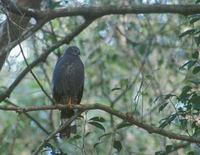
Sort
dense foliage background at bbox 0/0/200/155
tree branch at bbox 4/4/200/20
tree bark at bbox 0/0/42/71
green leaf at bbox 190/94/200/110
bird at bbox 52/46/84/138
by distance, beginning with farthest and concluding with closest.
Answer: dense foliage background at bbox 0/0/200/155 < bird at bbox 52/46/84/138 < tree branch at bbox 4/4/200/20 < tree bark at bbox 0/0/42/71 < green leaf at bbox 190/94/200/110

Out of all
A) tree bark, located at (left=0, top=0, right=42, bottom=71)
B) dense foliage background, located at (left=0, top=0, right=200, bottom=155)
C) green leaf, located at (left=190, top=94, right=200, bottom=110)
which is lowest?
dense foliage background, located at (left=0, top=0, right=200, bottom=155)

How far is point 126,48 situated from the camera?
29.2ft

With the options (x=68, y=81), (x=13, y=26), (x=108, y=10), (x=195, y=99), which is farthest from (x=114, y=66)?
(x=195, y=99)

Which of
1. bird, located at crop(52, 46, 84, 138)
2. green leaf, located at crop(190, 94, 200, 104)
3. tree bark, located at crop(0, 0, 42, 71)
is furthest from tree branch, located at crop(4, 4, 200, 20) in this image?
green leaf, located at crop(190, 94, 200, 104)

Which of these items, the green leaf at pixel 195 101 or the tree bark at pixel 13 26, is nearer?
the green leaf at pixel 195 101

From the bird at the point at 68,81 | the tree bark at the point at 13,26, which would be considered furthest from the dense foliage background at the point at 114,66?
the tree bark at the point at 13,26

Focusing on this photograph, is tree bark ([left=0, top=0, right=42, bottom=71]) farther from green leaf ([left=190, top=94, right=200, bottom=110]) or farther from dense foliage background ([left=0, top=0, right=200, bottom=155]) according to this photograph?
green leaf ([left=190, top=94, right=200, bottom=110])

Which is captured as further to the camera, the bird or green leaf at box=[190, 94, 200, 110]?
the bird

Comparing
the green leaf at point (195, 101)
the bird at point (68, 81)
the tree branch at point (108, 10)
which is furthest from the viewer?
the bird at point (68, 81)

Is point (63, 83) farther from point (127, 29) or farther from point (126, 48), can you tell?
point (126, 48)

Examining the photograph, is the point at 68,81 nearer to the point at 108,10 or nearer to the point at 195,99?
the point at 108,10

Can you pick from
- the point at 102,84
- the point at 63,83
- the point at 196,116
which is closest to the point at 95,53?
the point at 102,84

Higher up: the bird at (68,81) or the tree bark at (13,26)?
the tree bark at (13,26)

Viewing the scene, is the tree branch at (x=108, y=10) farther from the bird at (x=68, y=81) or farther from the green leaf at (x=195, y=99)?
the green leaf at (x=195, y=99)
